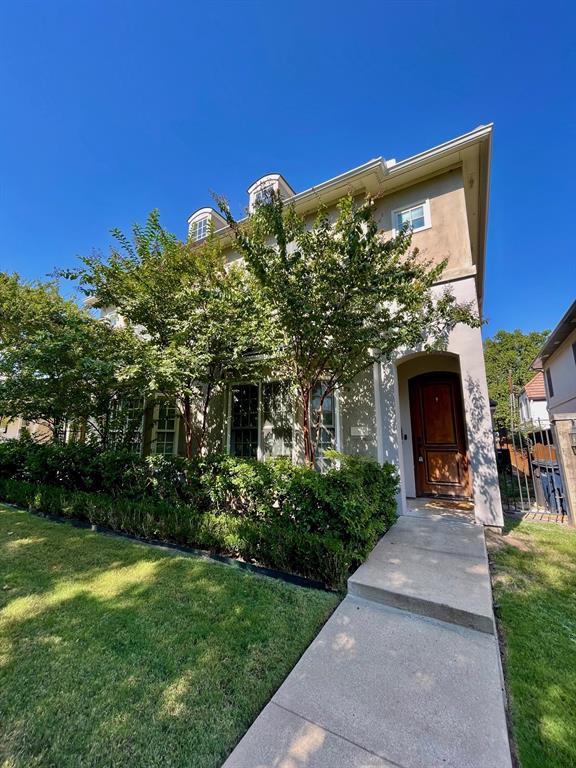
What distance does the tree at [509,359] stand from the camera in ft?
89.1

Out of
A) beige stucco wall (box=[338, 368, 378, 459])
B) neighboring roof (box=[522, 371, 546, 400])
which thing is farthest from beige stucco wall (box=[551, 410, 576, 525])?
neighboring roof (box=[522, 371, 546, 400])

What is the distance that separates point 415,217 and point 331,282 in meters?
3.66

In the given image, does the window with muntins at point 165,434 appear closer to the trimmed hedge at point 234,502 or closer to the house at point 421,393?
the house at point 421,393

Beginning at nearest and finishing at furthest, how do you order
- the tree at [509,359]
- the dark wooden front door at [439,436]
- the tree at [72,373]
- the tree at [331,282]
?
the tree at [331,282], the tree at [72,373], the dark wooden front door at [439,436], the tree at [509,359]

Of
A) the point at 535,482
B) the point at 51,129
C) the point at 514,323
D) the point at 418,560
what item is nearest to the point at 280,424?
the point at 418,560

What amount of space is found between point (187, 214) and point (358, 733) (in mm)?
13052

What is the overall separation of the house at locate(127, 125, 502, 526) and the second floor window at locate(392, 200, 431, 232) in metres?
0.02

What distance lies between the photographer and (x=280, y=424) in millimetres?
7250

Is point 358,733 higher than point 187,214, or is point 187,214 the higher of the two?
point 187,214

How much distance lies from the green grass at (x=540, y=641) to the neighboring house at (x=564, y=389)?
1242 millimetres

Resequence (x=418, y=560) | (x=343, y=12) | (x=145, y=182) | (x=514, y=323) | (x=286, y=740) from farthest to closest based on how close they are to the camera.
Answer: (x=514, y=323), (x=145, y=182), (x=343, y=12), (x=418, y=560), (x=286, y=740)

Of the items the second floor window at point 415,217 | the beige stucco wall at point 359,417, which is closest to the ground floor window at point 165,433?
the beige stucco wall at point 359,417

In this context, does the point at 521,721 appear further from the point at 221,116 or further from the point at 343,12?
the point at 221,116

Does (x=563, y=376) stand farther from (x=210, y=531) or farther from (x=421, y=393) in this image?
(x=210, y=531)
